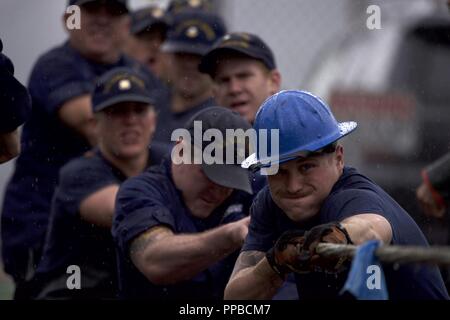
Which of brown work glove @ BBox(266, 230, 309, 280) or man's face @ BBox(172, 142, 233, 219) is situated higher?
brown work glove @ BBox(266, 230, 309, 280)

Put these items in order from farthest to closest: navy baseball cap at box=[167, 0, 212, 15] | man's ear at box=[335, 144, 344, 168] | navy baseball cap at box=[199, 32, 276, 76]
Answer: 1. navy baseball cap at box=[167, 0, 212, 15]
2. navy baseball cap at box=[199, 32, 276, 76]
3. man's ear at box=[335, 144, 344, 168]

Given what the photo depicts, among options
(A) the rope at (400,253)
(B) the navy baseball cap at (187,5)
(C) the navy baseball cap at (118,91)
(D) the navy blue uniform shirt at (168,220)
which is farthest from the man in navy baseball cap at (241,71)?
(A) the rope at (400,253)

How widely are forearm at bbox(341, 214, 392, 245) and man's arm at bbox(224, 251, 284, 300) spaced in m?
0.37

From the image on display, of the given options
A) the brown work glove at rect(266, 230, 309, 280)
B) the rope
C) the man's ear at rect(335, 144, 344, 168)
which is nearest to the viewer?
the rope

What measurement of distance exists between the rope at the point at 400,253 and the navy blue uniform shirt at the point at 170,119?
3430 millimetres

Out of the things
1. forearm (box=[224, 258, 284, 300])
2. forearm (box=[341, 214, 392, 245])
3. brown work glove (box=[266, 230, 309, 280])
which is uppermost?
forearm (box=[341, 214, 392, 245])

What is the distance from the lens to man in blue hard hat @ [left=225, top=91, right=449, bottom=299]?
407 centimetres

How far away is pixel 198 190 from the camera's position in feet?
17.4

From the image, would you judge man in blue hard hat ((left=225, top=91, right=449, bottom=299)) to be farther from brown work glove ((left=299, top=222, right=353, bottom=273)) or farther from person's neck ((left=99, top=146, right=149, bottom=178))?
person's neck ((left=99, top=146, right=149, bottom=178))

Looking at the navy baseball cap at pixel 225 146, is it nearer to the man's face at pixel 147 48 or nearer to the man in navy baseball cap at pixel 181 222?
the man in navy baseball cap at pixel 181 222

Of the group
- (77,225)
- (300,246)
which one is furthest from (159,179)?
(300,246)

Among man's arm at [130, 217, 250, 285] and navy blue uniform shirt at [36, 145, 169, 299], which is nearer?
man's arm at [130, 217, 250, 285]

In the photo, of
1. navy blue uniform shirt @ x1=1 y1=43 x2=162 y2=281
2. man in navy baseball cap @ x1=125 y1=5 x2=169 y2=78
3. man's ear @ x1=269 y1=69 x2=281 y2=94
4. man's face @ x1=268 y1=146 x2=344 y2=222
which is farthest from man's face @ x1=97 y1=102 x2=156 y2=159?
man in navy baseball cap @ x1=125 y1=5 x2=169 y2=78

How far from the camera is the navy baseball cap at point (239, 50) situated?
20.8 feet
